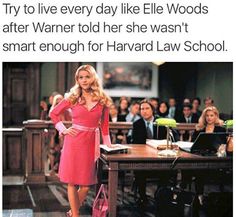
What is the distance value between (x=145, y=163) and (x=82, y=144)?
497 millimetres

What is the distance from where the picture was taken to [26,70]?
9266 millimetres

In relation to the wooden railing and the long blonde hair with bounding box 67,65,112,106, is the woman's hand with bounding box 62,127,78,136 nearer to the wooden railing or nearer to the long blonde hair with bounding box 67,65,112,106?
the long blonde hair with bounding box 67,65,112,106

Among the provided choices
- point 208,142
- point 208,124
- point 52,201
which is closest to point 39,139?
point 52,201

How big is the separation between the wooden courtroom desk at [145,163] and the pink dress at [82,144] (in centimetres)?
12

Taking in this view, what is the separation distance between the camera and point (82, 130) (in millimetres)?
3260

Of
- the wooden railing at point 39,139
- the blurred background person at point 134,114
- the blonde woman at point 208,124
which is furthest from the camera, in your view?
the blurred background person at point 134,114

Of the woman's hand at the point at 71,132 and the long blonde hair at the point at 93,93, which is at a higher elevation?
the long blonde hair at the point at 93,93

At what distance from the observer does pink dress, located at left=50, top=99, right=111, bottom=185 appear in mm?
3238

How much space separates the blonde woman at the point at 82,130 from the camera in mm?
3208

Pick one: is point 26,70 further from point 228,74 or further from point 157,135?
point 157,135

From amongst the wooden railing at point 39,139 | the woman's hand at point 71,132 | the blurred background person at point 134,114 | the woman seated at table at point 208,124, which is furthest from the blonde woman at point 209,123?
the blurred background person at point 134,114

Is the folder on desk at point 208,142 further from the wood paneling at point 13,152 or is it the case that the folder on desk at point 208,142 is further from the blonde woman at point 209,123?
the wood paneling at point 13,152

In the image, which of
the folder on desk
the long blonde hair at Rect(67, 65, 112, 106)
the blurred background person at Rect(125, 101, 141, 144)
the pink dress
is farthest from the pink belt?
the blurred background person at Rect(125, 101, 141, 144)

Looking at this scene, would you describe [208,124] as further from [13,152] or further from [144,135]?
[13,152]
